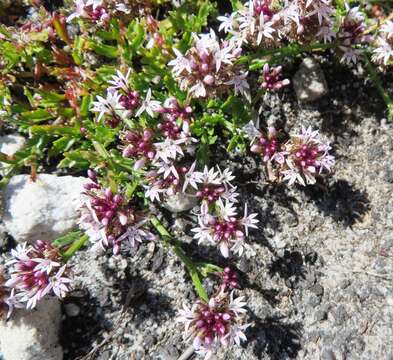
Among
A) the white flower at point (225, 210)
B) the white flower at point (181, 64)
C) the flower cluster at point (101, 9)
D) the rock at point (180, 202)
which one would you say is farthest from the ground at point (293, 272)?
the flower cluster at point (101, 9)

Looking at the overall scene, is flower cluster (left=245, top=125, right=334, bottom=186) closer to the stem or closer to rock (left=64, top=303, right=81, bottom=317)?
the stem

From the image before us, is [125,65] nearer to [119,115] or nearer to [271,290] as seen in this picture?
[119,115]

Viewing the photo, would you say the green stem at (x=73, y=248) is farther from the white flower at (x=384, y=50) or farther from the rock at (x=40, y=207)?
the white flower at (x=384, y=50)

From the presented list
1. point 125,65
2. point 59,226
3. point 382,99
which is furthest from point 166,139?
point 382,99

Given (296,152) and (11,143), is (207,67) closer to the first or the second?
(296,152)

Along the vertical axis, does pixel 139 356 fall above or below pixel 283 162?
below

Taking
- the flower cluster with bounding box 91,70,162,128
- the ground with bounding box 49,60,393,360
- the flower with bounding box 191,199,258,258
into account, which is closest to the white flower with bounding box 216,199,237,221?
the flower with bounding box 191,199,258,258

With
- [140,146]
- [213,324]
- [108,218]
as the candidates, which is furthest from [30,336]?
[140,146]
